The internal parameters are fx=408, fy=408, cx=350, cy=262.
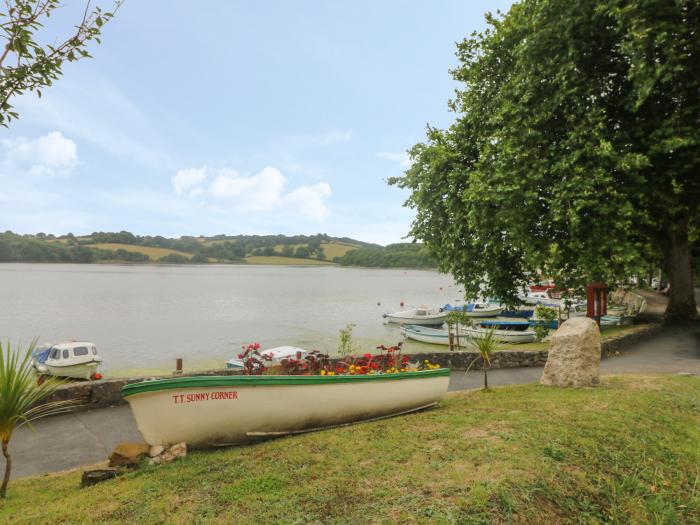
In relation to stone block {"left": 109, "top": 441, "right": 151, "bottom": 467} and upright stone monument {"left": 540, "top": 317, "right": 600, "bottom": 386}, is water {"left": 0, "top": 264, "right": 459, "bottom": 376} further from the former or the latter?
upright stone monument {"left": 540, "top": 317, "right": 600, "bottom": 386}

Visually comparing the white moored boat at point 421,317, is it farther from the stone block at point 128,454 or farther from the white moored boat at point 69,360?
the stone block at point 128,454

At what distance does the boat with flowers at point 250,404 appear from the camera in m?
6.51

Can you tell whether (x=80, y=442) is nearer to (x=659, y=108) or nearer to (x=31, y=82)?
(x=31, y=82)

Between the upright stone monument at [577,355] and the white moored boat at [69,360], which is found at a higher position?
the upright stone monument at [577,355]

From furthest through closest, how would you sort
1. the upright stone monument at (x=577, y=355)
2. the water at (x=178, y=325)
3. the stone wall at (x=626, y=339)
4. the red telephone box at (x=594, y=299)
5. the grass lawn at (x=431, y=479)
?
1. the water at (x=178, y=325)
2. the red telephone box at (x=594, y=299)
3. the stone wall at (x=626, y=339)
4. the upright stone monument at (x=577, y=355)
5. the grass lawn at (x=431, y=479)

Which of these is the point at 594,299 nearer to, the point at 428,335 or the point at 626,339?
the point at 626,339

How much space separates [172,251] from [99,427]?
7130 inches

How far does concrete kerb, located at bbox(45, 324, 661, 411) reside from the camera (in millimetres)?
11461

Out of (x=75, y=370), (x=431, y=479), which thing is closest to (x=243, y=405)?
(x=431, y=479)

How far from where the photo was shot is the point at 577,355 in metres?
10.2

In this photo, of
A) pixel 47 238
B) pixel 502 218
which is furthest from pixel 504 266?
pixel 47 238

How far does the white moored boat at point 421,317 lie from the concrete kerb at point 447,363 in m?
23.4

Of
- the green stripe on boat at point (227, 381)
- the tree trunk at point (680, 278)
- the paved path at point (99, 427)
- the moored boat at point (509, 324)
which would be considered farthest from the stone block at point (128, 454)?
the moored boat at point (509, 324)

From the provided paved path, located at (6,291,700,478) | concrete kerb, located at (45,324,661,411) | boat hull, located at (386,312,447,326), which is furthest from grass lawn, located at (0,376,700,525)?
boat hull, located at (386,312,447,326)
